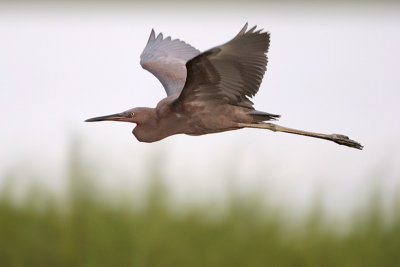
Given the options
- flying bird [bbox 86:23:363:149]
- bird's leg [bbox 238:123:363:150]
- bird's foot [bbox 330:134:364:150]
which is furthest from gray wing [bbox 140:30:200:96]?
bird's foot [bbox 330:134:364:150]

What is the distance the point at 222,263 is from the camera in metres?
6.76

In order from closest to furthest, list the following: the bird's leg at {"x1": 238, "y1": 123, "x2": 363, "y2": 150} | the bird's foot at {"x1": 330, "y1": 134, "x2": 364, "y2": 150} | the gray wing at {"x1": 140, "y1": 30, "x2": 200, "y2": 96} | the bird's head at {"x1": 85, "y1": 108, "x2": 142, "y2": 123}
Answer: the bird's head at {"x1": 85, "y1": 108, "x2": 142, "y2": 123} → the bird's leg at {"x1": 238, "y1": 123, "x2": 363, "y2": 150} → the bird's foot at {"x1": 330, "y1": 134, "x2": 364, "y2": 150} → the gray wing at {"x1": 140, "y1": 30, "x2": 200, "y2": 96}

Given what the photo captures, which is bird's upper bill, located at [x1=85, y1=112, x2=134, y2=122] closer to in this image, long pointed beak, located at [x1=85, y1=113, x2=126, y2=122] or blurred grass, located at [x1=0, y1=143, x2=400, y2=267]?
long pointed beak, located at [x1=85, y1=113, x2=126, y2=122]

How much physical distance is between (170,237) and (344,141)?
218cm

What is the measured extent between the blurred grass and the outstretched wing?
5.90 feet

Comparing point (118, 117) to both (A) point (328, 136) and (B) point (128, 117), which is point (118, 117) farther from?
(A) point (328, 136)

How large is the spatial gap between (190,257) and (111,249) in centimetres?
76

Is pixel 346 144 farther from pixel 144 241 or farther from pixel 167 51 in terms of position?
pixel 144 241

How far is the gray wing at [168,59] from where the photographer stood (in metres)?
5.75

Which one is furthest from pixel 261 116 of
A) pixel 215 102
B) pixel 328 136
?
pixel 328 136

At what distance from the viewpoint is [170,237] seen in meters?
6.81

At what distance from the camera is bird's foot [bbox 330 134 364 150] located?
5301 millimetres

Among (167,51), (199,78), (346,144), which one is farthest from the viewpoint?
(167,51)

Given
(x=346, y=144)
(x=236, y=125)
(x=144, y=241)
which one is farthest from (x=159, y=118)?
(x=144, y=241)
